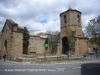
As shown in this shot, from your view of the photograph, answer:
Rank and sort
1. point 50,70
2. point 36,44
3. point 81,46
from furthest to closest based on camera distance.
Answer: point 36,44 < point 81,46 < point 50,70

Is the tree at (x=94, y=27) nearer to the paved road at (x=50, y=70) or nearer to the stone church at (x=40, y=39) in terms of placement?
the stone church at (x=40, y=39)

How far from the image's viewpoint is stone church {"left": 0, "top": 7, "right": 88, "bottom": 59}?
27.1 m

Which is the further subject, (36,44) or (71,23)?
(36,44)

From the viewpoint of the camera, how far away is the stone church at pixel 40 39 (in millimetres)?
27062

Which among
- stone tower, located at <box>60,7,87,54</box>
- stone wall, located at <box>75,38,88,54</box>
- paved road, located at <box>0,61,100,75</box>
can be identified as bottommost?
paved road, located at <box>0,61,100,75</box>

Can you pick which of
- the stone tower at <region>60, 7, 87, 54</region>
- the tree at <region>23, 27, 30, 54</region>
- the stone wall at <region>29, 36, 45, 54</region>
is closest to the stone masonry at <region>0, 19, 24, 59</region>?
the tree at <region>23, 27, 30, 54</region>

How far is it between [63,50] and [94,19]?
1926cm

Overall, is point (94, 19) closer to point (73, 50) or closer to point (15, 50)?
point (73, 50)

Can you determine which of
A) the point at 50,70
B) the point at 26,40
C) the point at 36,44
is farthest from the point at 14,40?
the point at 36,44

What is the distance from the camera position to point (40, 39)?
153 ft

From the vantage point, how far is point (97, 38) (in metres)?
30.4

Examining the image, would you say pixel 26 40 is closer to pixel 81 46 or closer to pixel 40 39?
pixel 40 39

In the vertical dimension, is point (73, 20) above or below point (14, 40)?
above

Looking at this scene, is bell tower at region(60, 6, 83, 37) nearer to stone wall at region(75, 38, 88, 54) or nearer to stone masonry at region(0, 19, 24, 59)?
stone wall at region(75, 38, 88, 54)
